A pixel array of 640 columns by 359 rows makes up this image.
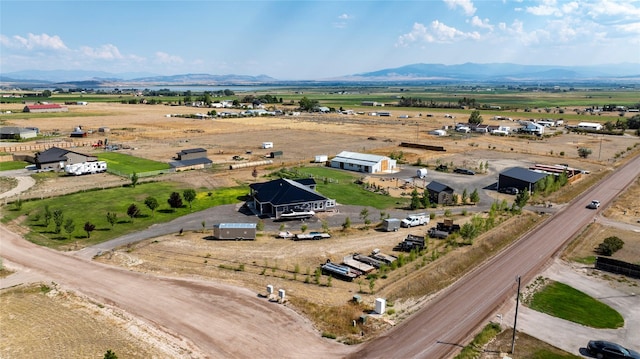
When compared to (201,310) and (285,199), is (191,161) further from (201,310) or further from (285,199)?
(201,310)

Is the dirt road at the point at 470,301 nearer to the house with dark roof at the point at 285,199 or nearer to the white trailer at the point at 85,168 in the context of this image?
the house with dark roof at the point at 285,199

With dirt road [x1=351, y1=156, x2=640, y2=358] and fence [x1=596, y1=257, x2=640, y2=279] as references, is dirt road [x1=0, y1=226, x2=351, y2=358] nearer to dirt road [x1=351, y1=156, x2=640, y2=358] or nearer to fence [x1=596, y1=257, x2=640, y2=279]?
dirt road [x1=351, y1=156, x2=640, y2=358]

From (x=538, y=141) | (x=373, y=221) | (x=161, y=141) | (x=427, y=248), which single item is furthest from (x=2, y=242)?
(x=538, y=141)

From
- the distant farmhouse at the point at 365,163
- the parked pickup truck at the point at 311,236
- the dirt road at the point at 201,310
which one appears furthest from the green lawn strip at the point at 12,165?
the parked pickup truck at the point at 311,236

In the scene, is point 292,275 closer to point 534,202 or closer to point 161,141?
point 534,202

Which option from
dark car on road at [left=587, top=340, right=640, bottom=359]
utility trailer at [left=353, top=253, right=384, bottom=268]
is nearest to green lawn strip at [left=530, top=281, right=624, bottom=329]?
dark car on road at [left=587, top=340, right=640, bottom=359]
